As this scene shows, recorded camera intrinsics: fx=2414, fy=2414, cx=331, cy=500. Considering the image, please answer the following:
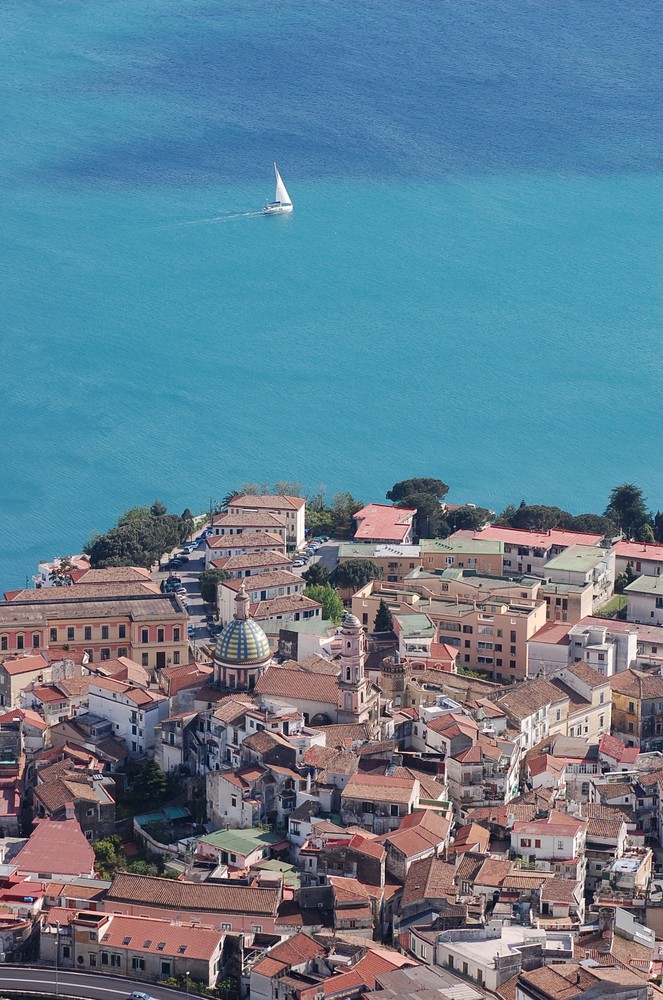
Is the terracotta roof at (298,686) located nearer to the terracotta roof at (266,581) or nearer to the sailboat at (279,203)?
the terracotta roof at (266,581)

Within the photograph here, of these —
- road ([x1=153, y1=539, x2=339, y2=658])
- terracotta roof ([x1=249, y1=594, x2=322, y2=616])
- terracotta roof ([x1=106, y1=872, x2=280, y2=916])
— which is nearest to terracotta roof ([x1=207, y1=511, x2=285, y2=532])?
road ([x1=153, y1=539, x2=339, y2=658])

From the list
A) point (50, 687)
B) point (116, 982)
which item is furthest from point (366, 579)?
point (116, 982)

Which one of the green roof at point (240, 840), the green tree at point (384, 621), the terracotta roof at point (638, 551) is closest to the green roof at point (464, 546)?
the terracotta roof at point (638, 551)

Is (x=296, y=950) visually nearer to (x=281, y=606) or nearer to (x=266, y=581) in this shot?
(x=281, y=606)

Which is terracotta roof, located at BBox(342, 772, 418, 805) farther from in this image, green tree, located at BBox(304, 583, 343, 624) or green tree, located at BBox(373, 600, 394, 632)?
green tree, located at BBox(304, 583, 343, 624)

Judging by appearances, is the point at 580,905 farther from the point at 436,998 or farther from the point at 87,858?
the point at 87,858

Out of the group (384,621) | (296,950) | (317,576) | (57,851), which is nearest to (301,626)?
(384,621)
